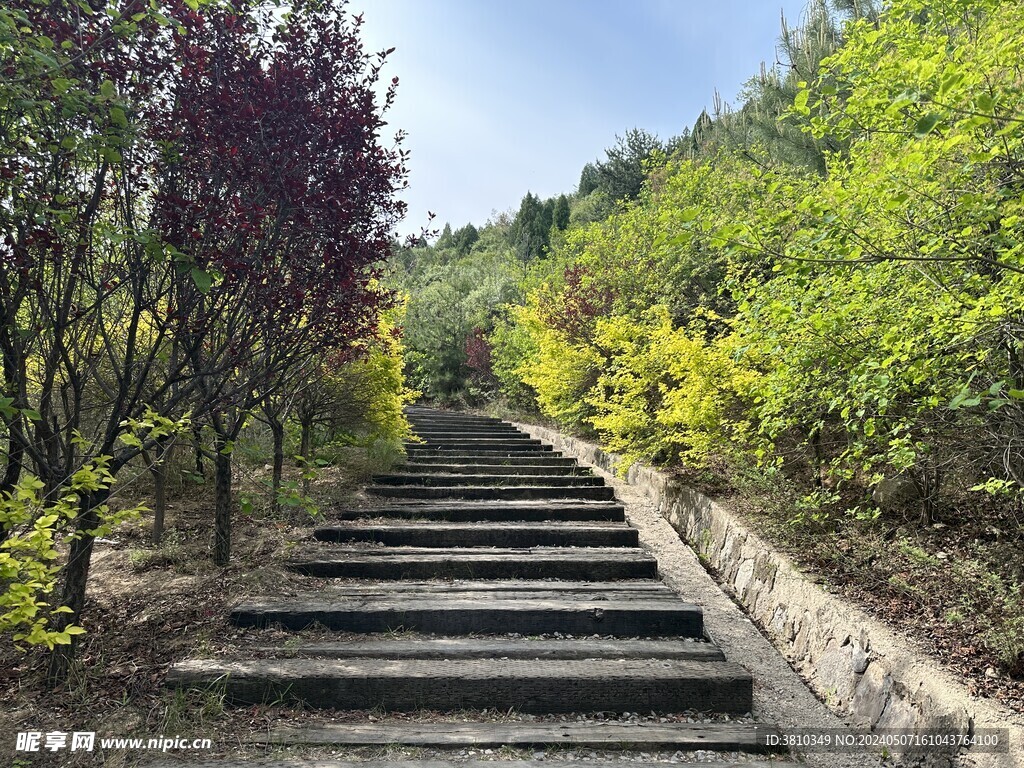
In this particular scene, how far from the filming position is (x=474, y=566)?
457 centimetres

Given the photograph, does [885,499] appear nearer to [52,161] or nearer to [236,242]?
Answer: [236,242]

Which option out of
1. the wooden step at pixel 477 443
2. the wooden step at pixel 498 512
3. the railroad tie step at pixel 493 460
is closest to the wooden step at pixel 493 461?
the railroad tie step at pixel 493 460

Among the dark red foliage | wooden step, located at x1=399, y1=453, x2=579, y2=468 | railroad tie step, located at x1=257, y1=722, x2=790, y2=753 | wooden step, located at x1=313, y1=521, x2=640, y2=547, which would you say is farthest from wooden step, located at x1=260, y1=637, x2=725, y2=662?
the dark red foliage

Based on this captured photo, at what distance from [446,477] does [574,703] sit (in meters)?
4.28

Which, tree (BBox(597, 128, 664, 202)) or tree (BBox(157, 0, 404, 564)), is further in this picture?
tree (BBox(597, 128, 664, 202))

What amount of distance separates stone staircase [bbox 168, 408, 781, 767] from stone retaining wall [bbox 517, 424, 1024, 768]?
2.30 feet

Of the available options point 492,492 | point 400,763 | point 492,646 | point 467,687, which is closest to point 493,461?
point 492,492

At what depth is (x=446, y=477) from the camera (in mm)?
7137

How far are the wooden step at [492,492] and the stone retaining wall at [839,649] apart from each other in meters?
1.29

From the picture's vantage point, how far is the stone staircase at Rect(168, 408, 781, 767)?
2850mm

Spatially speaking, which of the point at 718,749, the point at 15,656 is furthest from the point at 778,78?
the point at 15,656

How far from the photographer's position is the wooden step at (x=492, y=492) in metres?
6.60

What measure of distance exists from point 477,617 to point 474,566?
88 cm

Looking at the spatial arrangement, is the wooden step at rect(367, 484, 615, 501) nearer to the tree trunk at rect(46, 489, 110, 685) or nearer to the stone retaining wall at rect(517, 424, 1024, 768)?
the stone retaining wall at rect(517, 424, 1024, 768)
